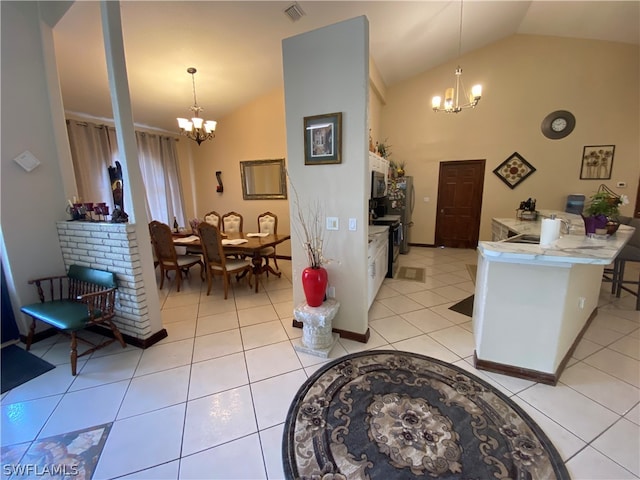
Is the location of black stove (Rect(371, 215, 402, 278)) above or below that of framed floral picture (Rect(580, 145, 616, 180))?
below

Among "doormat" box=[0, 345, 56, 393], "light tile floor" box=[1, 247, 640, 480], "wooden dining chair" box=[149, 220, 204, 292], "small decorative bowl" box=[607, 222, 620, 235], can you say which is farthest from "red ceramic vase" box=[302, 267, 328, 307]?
"small decorative bowl" box=[607, 222, 620, 235]

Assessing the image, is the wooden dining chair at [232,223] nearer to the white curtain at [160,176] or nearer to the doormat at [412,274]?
the white curtain at [160,176]

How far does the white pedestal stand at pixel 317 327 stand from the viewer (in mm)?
2309

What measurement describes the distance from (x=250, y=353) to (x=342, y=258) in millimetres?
1209

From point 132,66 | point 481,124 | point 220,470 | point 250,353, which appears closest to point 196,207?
point 132,66

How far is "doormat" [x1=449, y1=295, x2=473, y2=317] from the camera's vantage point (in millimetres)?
3141

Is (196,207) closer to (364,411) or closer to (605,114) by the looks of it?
(364,411)

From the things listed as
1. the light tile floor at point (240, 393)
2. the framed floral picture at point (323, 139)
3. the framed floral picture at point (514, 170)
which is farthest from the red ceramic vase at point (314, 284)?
the framed floral picture at point (514, 170)

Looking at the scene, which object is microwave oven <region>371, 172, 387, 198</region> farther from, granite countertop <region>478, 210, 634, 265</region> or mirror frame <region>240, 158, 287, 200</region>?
granite countertop <region>478, 210, 634, 265</region>

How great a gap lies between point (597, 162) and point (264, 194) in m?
6.41

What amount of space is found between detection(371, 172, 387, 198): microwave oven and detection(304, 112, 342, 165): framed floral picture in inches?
68.4

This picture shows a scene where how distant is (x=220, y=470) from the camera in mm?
1431

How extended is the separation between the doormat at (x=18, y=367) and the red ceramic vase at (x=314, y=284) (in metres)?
2.29

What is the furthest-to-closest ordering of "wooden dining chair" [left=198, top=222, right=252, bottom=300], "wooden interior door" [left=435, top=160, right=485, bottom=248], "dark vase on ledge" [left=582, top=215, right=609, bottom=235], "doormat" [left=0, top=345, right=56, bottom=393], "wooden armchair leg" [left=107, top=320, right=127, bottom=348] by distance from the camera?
1. "wooden interior door" [left=435, top=160, right=485, bottom=248]
2. "wooden dining chair" [left=198, top=222, right=252, bottom=300]
3. "wooden armchair leg" [left=107, top=320, right=127, bottom=348]
4. "dark vase on ledge" [left=582, top=215, right=609, bottom=235]
5. "doormat" [left=0, top=345, right=56, bottom=393]
